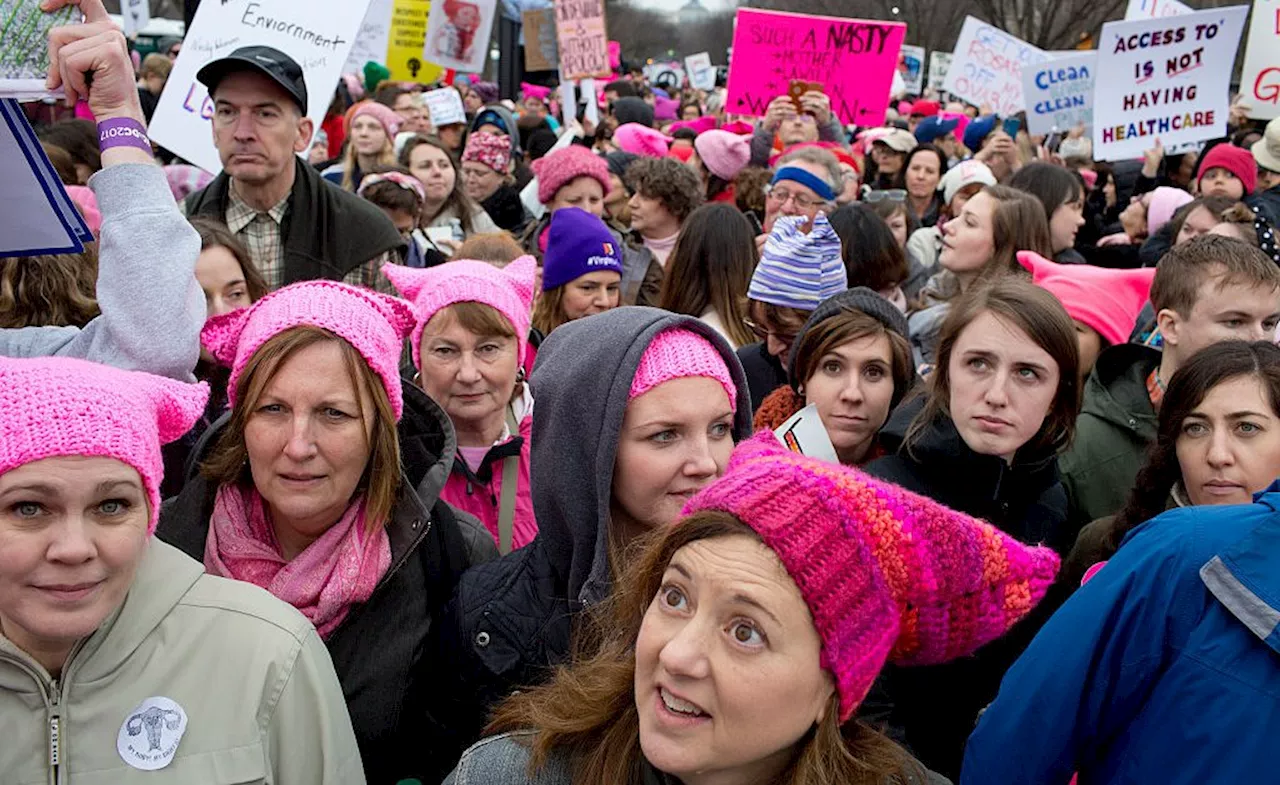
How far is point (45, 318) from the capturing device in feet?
10.6

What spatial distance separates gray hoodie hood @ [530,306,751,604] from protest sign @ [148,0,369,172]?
2.82m

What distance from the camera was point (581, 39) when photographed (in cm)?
1249

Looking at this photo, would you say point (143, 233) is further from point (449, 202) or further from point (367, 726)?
point (449, 202)

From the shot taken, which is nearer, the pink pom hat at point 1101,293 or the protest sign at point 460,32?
the pink pom hat at point 1101,293

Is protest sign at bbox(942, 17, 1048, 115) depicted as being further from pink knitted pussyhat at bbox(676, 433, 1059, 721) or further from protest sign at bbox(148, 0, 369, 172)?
pink knitted pussyhat at bbox(676, 433, 1059, 721)

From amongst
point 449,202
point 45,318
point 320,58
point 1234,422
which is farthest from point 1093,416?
point 449,202

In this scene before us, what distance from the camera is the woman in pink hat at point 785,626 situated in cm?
177

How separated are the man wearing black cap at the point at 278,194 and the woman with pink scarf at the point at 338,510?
1735 mm

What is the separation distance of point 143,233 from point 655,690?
60.3 inches

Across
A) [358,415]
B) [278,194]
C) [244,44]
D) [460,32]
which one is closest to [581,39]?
[460,32]

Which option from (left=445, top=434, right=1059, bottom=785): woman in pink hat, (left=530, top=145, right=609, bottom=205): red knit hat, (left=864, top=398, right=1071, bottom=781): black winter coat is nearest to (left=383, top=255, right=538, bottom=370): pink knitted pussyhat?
(left=864, top=398, right=1071, bottom=781): black winter coat

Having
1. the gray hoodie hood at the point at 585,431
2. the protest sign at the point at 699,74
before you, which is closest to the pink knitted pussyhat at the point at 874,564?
the gray hoodie hood at the point at 585,431

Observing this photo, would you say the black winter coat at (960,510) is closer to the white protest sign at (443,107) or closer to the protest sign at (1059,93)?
the white protest sign at (443,107)

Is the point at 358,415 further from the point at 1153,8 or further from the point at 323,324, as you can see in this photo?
the point at 1153,8
